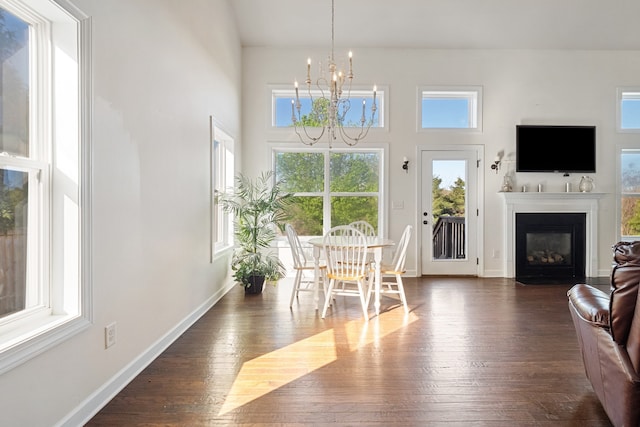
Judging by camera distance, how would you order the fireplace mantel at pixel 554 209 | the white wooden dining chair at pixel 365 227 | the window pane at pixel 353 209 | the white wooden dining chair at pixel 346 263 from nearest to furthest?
the white wooden dining chair at pixel 346 263, the white wooden dining chair at pixel 365 227, the fireplace mantel at pixel 554 209, the window pane at pixel 353 209

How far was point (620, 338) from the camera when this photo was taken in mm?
1604

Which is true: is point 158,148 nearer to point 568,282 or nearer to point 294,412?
point 294,412

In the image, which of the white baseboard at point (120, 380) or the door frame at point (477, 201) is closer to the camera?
the white baseboard at point (120, 380)

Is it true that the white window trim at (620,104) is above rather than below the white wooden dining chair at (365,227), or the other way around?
above

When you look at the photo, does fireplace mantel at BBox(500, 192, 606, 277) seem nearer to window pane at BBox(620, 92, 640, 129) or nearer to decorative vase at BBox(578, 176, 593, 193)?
decorative vase at BBox(578, 176, 593, 193)

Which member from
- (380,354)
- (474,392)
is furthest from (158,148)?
(474,392)

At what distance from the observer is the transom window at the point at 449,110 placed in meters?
5.66

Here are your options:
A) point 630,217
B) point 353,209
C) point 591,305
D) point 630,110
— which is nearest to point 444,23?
point 353,209

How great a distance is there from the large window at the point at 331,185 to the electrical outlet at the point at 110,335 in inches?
146

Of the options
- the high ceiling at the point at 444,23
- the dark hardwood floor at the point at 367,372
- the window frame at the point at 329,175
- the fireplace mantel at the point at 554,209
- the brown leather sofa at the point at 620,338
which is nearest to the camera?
the brown leather sofa at the point at 620,338

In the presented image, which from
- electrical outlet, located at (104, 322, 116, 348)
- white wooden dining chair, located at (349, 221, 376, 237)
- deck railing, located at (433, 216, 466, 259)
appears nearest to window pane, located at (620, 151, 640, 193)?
deck railing, located at (433, 216, 466, 259)

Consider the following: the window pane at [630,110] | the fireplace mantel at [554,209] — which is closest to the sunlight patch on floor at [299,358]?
the fireplace mantel at [554,209]

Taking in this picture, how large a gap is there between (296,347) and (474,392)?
126 cm

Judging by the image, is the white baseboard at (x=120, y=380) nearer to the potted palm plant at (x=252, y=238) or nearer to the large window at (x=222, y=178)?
the potted palm plant at (x=252, y=238)
